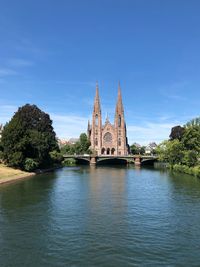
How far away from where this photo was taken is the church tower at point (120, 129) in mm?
191625

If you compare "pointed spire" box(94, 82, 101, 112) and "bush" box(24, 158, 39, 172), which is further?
"pointed spire" box(94, 82, 101, 112)

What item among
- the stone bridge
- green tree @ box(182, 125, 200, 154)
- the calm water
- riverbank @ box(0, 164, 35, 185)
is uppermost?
green tree @ box(182, 125, 200, 154)

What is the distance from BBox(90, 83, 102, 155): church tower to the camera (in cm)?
18986

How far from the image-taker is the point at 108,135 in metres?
193

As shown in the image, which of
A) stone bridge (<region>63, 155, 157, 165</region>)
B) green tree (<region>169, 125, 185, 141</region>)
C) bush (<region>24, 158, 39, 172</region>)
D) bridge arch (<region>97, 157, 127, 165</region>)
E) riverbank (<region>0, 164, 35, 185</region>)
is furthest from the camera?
bridge arch (<region>97, 157, 127, 165</region>)

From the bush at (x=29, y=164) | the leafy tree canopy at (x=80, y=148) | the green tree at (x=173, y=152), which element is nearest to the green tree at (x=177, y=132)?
the green tree at (x=173, y=152)

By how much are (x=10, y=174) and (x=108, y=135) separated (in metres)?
129

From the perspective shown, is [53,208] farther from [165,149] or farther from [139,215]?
[165,149]

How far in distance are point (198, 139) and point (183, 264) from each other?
72.0m

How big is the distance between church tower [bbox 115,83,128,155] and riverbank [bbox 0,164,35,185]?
387ft

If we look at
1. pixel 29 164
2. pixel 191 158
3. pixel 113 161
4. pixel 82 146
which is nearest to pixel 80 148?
pixel 82 146

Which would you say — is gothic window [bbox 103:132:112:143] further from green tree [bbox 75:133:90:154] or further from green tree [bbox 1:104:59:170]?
green tree [bbox 1:104:59:170]

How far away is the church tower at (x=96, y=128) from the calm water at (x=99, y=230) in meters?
145


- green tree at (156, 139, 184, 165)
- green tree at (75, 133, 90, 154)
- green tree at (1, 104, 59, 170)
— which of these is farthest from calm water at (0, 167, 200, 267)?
green tree at (75, 133, 90, 154)
